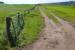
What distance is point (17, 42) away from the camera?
528 inches

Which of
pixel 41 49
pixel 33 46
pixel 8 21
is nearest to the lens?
pixel 8 21

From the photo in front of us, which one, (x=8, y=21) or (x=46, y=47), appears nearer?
(x=8, y=21)

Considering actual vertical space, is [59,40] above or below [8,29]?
below

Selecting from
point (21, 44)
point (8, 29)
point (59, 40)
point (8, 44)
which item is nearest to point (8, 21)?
point (8, 29)

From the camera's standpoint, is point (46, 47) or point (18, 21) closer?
point (46, 47)

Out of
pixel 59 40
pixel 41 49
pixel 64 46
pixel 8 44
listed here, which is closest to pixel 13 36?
pixel 8 44

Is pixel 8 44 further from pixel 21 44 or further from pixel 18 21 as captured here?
pixel 18 21

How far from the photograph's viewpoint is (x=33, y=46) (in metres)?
13.9

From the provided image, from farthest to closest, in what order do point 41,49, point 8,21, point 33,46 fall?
point 33,46
point 41,49
point 8,21

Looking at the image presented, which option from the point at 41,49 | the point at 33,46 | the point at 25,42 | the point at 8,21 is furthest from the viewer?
the point at 25,42

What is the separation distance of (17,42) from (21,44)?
2.28ft

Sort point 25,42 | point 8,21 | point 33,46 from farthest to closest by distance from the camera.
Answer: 1. point 25,42
2. point 33,46
3. point 8,21

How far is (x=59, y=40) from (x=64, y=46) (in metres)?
2.11

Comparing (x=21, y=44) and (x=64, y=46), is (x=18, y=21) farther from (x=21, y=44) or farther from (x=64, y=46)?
(x=64, y=46)
